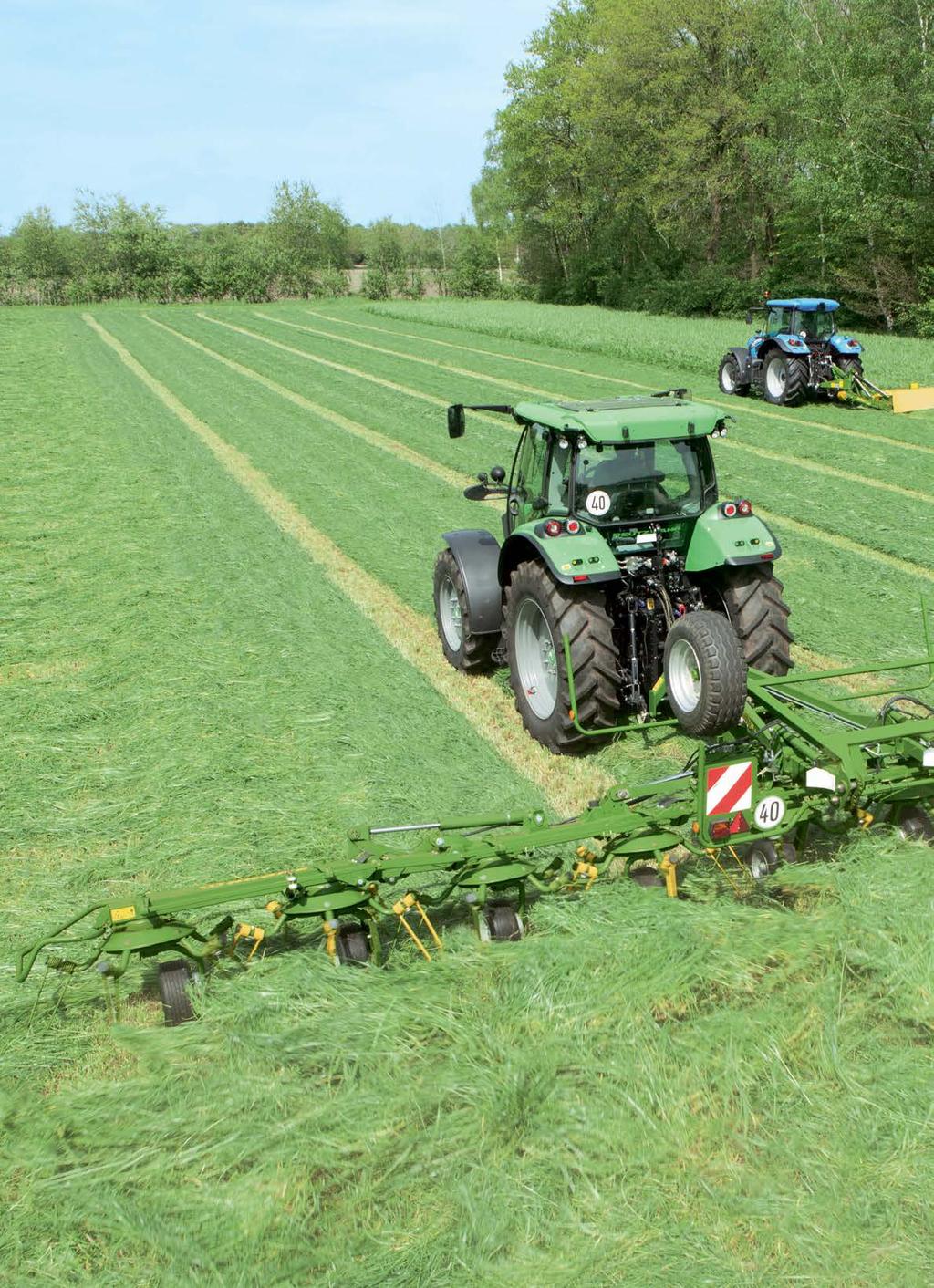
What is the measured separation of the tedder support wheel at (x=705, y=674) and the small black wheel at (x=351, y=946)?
6.89ft

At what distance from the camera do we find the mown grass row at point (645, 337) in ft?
72.4

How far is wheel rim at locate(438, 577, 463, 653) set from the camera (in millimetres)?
7633

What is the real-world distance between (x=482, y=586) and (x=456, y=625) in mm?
760

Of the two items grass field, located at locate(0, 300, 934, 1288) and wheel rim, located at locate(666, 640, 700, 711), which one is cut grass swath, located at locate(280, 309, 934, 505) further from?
wheel rim, located at locate(666, 640, 700, 711)

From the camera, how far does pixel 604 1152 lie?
9.82 feet

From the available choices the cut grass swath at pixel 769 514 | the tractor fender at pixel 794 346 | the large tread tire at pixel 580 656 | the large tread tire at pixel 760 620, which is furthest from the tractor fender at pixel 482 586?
the tractor fender at pixel 794 346

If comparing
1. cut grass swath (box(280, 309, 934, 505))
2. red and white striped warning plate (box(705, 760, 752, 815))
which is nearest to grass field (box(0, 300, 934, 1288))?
red and white striped warning plate (box(705, 760, 752, 815))

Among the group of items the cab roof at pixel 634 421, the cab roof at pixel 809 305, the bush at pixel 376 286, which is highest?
the bush at pixel 376 286

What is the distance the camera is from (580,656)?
5.77 m

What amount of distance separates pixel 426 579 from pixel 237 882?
5998 millimetres

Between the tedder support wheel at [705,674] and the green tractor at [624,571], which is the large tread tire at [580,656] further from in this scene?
the tedder support wheel at [705,674]

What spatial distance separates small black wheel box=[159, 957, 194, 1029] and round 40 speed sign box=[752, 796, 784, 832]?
7.63ft

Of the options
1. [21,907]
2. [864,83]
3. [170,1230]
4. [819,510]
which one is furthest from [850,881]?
[864,83]

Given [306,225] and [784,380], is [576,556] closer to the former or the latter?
[784,380]
